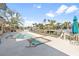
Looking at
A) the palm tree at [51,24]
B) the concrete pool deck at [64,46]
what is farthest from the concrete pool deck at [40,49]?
the palm tree at [51,24]

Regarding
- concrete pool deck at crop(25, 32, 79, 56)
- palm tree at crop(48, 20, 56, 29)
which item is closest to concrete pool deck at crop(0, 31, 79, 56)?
concrete pool deck at crop(25, 32, 79, 56)

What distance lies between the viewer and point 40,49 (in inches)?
97.2

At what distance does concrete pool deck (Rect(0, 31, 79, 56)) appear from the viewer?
7.99 feet

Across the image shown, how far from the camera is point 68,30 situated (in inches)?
98.1

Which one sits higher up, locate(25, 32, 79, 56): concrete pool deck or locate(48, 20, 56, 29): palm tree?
locate(48, 20, 56, 29): palm tree

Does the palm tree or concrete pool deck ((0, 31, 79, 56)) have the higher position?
the palm tree

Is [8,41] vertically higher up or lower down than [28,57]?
higher up

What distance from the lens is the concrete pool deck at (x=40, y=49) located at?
7.99 feet

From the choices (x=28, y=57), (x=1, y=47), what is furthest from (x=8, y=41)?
(x=28, y=57)

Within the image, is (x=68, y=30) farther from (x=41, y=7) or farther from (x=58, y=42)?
(x=41, y=7)

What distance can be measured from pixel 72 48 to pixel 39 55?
0.44 meters

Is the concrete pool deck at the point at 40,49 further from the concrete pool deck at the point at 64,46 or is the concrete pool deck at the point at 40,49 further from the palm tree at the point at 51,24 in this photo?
the palm tree at the point at 51,24

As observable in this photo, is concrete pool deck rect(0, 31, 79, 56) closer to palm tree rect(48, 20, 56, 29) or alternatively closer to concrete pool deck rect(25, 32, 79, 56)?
concrete pool deck rect(25, 32, 79, 56)

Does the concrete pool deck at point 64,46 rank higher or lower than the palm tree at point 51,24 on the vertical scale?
lower
